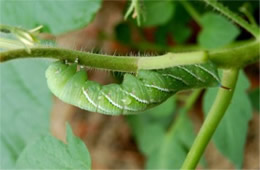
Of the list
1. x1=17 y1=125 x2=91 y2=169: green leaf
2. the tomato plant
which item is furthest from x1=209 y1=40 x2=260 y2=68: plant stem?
x1=17 y1=125 x2=91 y2=169: green leaf

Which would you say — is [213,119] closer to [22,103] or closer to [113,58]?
[113,58]

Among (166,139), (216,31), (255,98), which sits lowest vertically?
(166,139)

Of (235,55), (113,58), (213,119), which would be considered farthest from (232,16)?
(113,58)

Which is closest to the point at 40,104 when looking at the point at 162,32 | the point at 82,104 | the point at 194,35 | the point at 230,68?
the point at 82,104

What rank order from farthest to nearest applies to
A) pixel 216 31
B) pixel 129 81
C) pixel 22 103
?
pixel 216 31 → pixel 22 103 → pixel 129 81

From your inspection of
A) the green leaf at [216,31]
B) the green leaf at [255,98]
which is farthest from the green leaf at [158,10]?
the green leaf at [255,98]

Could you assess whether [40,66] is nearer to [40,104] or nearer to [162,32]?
[40,104]
